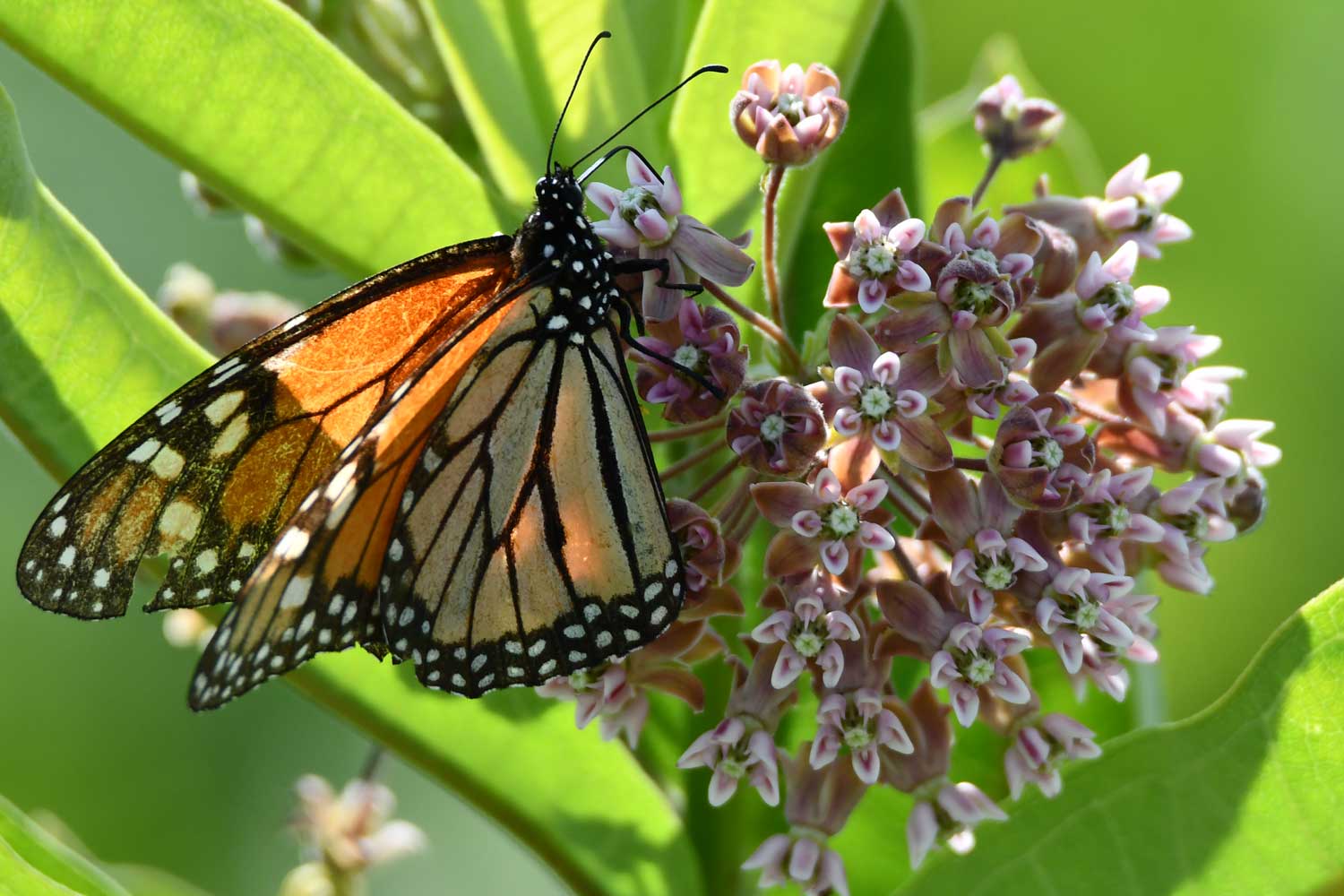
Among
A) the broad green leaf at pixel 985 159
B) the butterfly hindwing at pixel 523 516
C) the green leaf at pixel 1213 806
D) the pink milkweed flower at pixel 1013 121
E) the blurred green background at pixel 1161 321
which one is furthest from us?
the blurred green background at pixel 1161 321

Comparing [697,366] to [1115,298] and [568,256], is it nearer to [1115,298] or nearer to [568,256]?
[568,256]

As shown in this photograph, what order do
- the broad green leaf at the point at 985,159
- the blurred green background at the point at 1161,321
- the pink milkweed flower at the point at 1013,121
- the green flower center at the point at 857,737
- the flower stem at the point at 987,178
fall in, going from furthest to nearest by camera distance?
the blurred green background at the point at 1161,321 → the broad green leaf at the point at 985,159 → the pink milkweed flower at the point at 1013,121 → the flower stem at the point at 987,178 → the green flower center at the point at 857,737

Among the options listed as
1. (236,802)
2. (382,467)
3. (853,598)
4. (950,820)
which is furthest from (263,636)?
(236,802)

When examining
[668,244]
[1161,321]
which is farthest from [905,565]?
[1161,321]

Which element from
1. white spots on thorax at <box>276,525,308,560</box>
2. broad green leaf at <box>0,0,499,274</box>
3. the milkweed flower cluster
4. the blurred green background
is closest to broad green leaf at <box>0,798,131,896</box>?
white spots on thorax at <box>276,525,308,560</box>

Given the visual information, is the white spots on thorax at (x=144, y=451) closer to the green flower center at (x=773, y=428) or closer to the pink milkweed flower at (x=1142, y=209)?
the green flower center at (x=773, y=428)

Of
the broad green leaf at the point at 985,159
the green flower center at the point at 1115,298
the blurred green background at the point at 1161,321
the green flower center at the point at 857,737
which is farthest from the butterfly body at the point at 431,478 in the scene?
the blurred green background at the point at 1161,321
